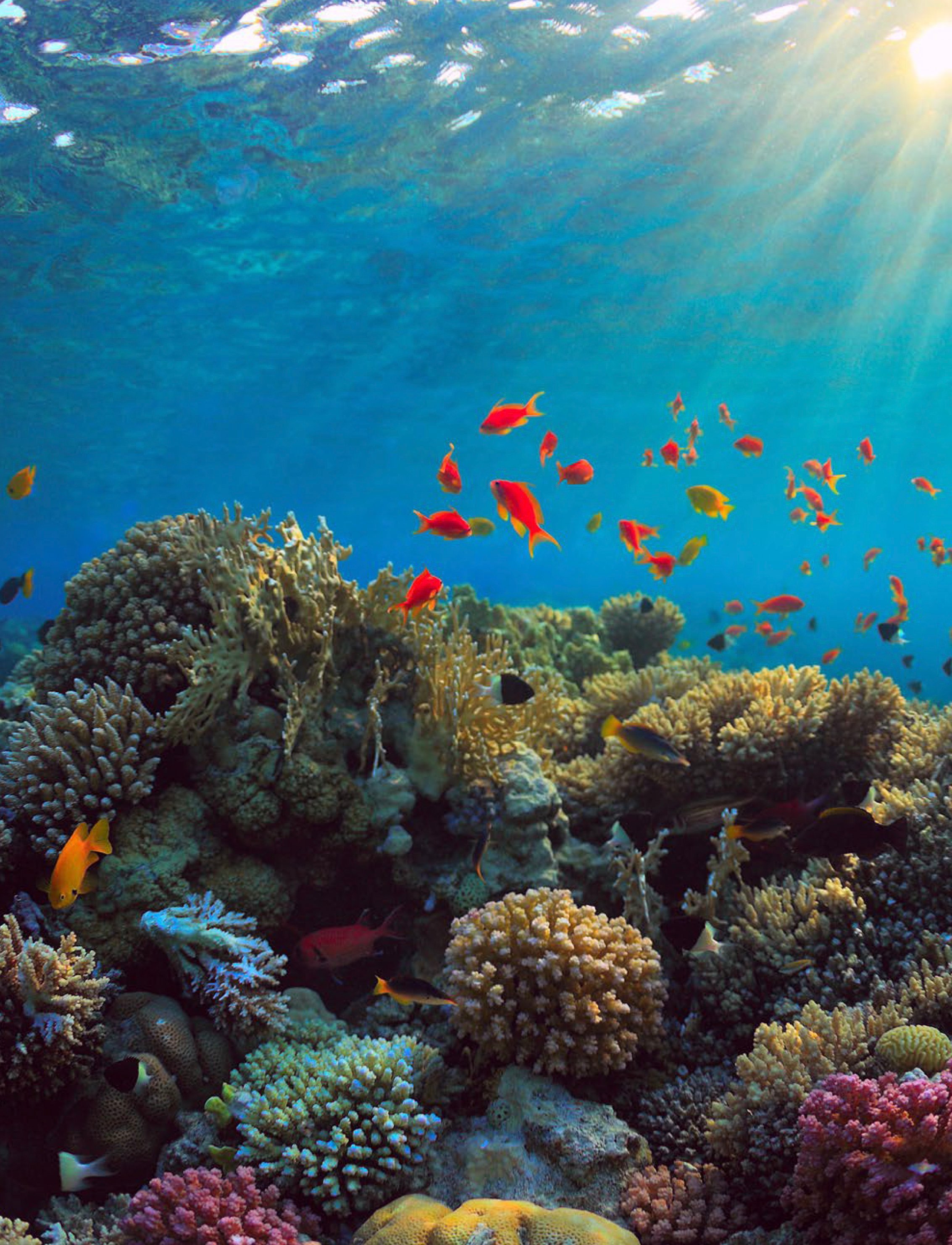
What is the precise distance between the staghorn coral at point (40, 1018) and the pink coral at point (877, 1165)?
3381 mm

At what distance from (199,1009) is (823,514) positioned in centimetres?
961

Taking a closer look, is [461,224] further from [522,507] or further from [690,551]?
[522,507]

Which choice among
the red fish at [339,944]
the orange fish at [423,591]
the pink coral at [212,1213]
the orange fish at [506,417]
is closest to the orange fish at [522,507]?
the orange fish at [506,417]

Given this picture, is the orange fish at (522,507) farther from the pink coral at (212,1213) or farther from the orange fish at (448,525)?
the pink coral at (212,1213)

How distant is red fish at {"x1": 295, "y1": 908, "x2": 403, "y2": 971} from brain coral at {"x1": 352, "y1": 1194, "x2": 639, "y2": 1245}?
4.61 ft

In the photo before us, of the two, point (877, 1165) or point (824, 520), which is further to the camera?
point (824, 520)

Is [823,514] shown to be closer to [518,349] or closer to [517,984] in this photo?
[517,984]

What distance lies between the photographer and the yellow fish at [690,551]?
9266 mm

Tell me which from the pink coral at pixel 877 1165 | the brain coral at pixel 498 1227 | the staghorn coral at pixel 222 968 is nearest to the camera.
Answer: the pink coral at pixel 877 1165

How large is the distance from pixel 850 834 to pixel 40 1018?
164 inches

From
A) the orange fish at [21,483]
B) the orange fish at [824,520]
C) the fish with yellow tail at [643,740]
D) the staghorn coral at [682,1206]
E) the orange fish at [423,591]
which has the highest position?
the orange fish at [21,483]

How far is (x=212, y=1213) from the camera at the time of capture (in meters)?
3.06

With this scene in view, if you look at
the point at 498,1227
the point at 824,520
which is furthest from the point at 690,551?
the point at 498,1227

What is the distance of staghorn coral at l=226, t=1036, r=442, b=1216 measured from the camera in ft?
10.9
